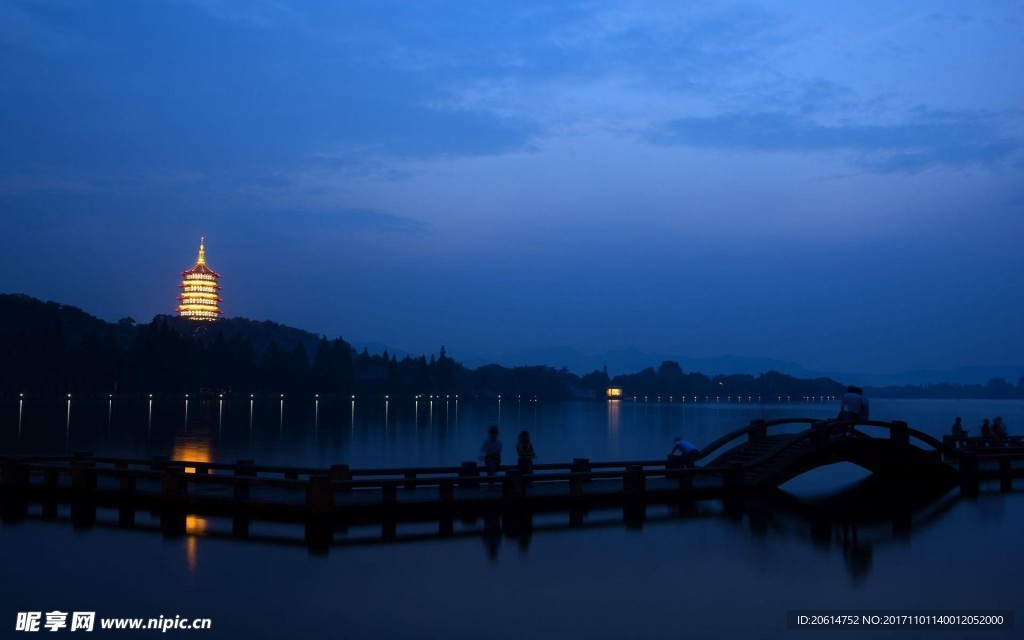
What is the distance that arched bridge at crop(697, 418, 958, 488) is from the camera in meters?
26.0

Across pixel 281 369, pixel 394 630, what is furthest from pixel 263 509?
pixel 281 369

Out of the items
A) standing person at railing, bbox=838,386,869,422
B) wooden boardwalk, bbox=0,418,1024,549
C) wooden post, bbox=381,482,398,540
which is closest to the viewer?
wooden boardwalk, bbox=0,418,1024,549

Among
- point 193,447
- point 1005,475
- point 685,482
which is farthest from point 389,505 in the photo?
point 193,447

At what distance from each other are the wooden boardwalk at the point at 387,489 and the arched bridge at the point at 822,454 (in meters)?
0.05

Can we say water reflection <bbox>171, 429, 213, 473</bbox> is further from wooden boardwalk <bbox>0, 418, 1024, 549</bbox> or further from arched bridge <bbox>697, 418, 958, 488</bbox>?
arched bridge <bbox>697, 418, 958, 488</bbox>

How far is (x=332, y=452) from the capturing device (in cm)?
5284

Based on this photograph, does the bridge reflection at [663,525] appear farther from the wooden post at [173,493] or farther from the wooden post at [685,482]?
the wooden post at [685,482]

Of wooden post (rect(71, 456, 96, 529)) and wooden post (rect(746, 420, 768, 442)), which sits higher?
wooden post (rect(746, 420, 768, 442))

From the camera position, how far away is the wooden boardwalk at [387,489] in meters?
19.2

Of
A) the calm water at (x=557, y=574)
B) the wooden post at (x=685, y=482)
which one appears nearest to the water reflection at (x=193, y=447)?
the wooden post at (x=685, y=482)

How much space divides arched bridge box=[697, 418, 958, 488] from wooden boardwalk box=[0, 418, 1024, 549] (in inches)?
1.8

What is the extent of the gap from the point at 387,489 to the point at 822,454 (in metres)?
13.8

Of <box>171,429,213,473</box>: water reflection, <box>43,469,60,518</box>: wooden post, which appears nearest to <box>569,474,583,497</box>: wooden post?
<box>43,469,60,518</box>: wooden post

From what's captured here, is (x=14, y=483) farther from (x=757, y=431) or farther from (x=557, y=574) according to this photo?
(x=757, y=431)
